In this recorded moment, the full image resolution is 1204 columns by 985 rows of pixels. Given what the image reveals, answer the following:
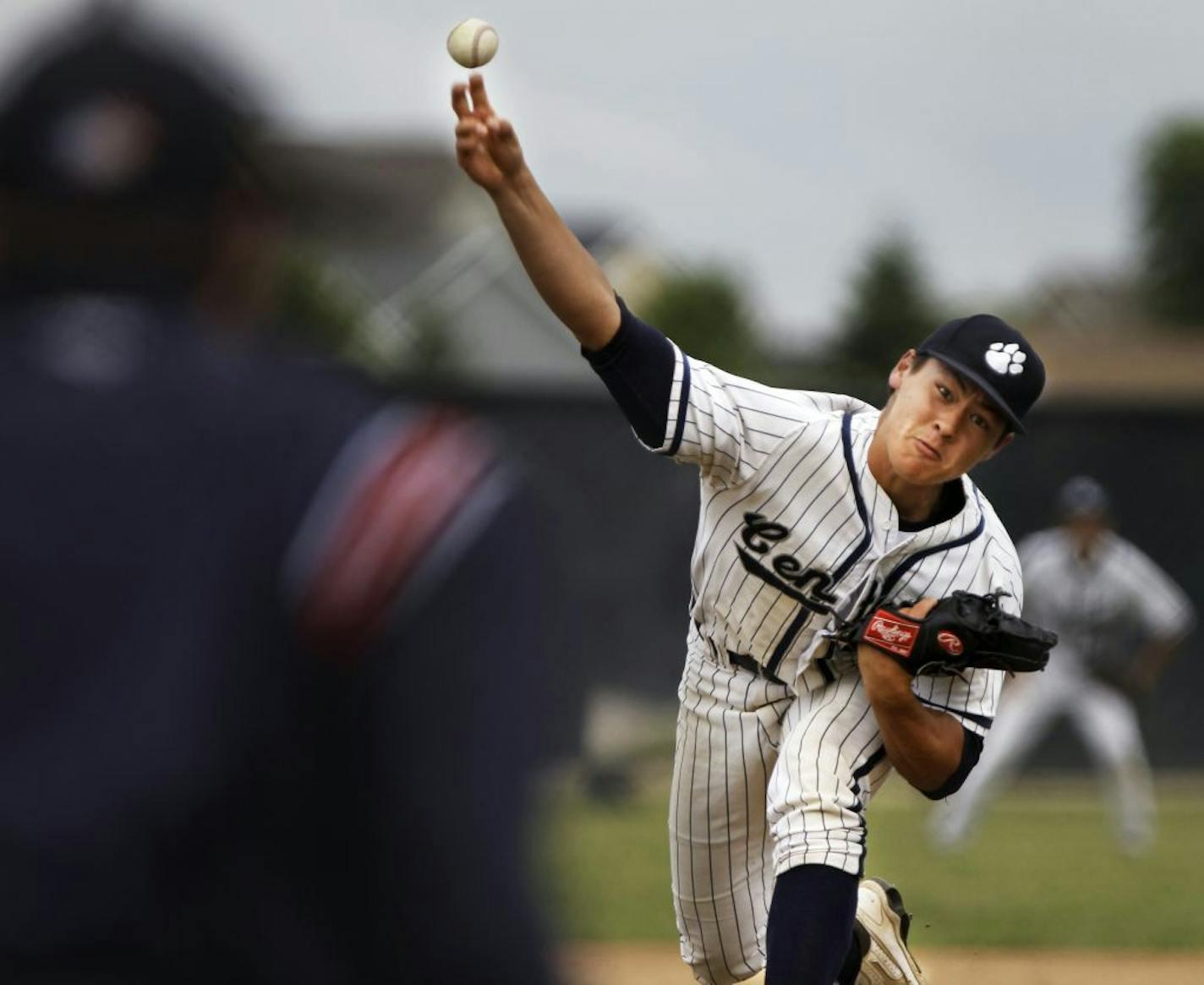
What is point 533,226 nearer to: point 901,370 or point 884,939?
point 901,370

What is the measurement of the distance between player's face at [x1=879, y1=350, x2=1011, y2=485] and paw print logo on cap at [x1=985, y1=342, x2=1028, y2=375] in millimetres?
56

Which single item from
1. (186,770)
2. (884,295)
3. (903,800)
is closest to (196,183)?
(186,770)

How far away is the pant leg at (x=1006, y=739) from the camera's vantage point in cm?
984

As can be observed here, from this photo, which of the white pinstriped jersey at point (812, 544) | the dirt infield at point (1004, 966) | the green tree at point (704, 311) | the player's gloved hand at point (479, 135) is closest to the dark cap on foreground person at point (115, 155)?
the player's gloved hand at point (479, 135)

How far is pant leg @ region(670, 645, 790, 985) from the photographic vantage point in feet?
12.8

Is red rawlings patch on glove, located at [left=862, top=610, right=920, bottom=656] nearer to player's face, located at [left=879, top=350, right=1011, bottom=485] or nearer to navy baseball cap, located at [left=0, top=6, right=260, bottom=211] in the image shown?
player's face, located at [left=879, top=350, right=1011, bottom=485]

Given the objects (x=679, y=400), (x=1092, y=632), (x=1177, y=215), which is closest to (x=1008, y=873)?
(x=1092, y=632)

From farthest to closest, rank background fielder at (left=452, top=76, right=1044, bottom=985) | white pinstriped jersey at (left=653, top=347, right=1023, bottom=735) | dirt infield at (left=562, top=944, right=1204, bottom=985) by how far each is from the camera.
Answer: dirt infield at (left=562, top=944, right=1204, bottom=985)
white pinstriped jersey at (left=653, top=347, right=1023, bottom=735)
background fielder at (left=452, top=76, right=1044, bottom=985)

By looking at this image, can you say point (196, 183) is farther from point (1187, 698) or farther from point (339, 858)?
point (1187, 698)

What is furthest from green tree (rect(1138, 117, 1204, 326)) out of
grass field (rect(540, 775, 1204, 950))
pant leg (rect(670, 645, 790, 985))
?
pant leg (rect(670, 645, 790, 985))

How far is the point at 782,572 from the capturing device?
3.79 metres

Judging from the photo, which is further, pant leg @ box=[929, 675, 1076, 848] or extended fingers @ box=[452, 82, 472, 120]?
pant leg @ box=[929, 675, 1076, 848]

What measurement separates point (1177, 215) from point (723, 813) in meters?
56.4

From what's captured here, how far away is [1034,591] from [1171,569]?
236 cm
